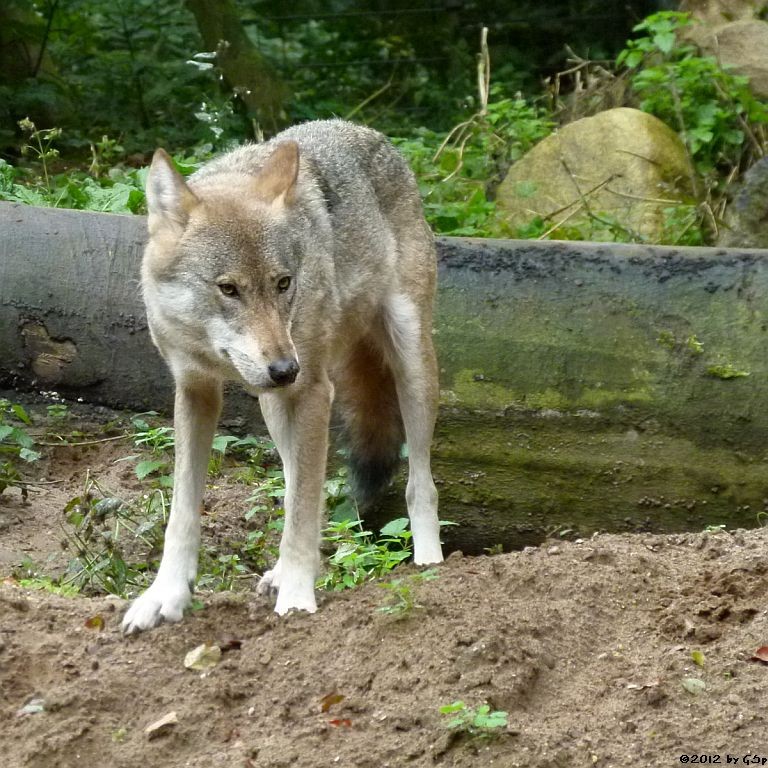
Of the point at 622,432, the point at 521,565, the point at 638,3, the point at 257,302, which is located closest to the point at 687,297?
the point at 622,432

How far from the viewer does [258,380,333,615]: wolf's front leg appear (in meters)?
4.34

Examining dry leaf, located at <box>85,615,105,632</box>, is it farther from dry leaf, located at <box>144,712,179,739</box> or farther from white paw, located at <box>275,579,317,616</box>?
dry leaf, located at <box>144,712,179,739</box>

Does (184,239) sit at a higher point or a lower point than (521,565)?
higher

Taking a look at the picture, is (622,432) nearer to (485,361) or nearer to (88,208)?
(485,361)

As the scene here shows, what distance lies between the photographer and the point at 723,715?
3.25 meters

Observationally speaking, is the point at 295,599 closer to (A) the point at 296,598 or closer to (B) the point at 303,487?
(A) the point at 296,598

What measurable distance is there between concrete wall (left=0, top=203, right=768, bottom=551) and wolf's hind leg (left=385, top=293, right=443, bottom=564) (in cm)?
84

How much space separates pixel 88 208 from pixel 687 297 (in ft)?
12.1

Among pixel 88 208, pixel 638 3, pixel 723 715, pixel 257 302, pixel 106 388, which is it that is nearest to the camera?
pixel 723 715

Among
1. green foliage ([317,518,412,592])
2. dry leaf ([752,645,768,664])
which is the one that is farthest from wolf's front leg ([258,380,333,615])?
dry leaf ([752,645,768,664])

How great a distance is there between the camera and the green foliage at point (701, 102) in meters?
9.66

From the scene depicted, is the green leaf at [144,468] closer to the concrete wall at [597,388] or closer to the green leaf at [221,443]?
the green leaf at [221,443]

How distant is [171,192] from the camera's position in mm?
4211

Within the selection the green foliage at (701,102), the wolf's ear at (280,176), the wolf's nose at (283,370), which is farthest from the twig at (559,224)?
the wolf's nose at (283,370)
